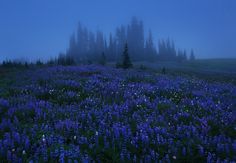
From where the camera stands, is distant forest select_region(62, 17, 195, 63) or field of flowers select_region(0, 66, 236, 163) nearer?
field of flowers select_region(0, 66, 236, 163)

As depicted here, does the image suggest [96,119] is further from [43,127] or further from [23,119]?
[23,119]

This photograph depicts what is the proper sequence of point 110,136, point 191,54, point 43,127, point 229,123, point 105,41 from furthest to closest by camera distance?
1. point 191,54
2. point 105,41
3. point 229,123
4. point 43,127
5. point 110,136

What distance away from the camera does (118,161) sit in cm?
434

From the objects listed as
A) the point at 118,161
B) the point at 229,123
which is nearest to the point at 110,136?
the point at 118,161

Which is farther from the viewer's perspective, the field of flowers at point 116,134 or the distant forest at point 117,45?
the distant forest at point 117,45

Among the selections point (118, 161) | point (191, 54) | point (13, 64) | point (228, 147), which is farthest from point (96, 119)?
point (191, 54)

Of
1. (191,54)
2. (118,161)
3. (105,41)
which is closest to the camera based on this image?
(118,161)

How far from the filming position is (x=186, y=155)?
4.64m

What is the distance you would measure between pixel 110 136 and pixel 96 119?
1.22m

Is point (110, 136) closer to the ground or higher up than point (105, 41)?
closer to the ground

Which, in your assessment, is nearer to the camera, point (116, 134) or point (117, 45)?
point (116, 134)

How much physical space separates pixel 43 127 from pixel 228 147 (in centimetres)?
355

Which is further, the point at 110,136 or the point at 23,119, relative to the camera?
the point at 23,119

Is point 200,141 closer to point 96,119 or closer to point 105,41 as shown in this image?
point 96,119
